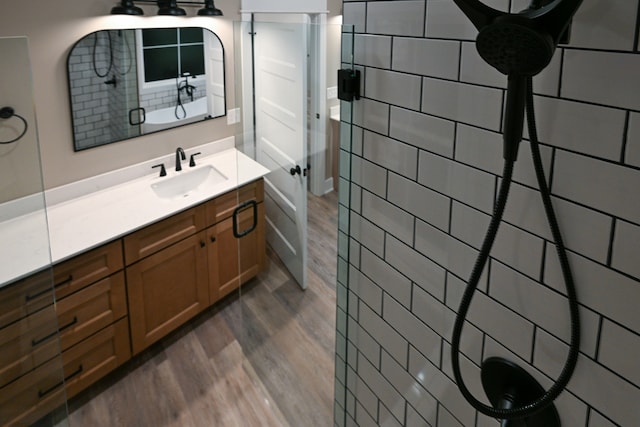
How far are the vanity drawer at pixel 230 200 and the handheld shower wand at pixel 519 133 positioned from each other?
1.82 meters

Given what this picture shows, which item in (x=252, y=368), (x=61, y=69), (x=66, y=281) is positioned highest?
(x=61, y=69)

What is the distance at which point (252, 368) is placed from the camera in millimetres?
2648

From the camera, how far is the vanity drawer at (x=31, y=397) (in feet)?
5.48

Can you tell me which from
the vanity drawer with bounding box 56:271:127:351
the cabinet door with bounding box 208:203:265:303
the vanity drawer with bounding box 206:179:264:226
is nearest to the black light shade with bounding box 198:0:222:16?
the vanity drawer with bounding box 206:179:264:226

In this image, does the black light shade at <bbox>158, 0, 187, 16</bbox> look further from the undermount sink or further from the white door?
→ the undermount sink

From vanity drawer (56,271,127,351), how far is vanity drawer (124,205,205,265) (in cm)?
13

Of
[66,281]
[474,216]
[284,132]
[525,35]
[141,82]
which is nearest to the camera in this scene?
[525,35]

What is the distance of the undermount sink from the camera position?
2885 mm

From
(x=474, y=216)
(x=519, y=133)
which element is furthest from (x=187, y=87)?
(x=519, y=133)

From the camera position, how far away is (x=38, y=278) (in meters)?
1.69

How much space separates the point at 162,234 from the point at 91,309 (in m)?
0.50

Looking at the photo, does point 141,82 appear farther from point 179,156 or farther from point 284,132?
point 284,132

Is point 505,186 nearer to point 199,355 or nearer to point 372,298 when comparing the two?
point 372,298

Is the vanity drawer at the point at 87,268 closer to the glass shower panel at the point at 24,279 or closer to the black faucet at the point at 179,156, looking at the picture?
the glass shower panel at the point at 24,279
